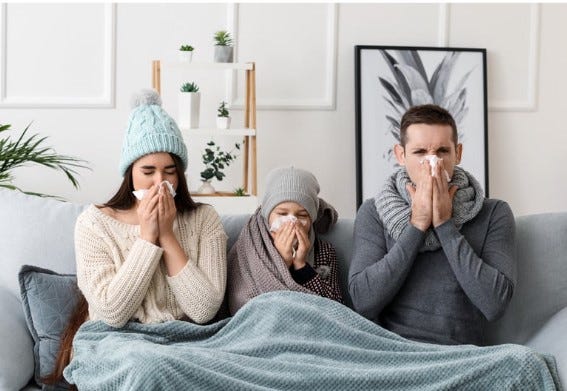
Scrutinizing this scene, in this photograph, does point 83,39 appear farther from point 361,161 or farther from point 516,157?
point 516,157

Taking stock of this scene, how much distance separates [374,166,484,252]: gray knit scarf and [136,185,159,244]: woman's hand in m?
0.63

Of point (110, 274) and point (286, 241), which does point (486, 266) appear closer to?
point (286, 241)

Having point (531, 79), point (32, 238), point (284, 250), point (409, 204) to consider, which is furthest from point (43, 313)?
point (531, 79)

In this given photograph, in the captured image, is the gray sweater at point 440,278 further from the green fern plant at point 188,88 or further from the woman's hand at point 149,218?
the green fern plant at point 188,88

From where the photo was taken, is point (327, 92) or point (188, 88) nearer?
point (188, 88)

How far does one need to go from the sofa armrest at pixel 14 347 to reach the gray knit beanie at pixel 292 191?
734 millimetres

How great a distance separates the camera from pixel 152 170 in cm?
262

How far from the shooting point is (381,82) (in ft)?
15.7

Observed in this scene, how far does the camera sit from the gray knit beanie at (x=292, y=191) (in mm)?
2681

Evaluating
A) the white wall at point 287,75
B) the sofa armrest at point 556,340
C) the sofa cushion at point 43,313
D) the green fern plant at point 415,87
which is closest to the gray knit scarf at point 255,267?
the sofa cushion at point 43,313

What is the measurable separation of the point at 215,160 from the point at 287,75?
0.64 metres

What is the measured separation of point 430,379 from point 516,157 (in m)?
2.98

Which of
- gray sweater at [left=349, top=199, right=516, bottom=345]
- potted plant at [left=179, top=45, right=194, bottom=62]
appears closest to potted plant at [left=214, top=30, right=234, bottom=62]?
potted plant at [left=179, top=45, right=194, bottom=62]

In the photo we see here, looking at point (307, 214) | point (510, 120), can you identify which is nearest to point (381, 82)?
point (510, 120)
